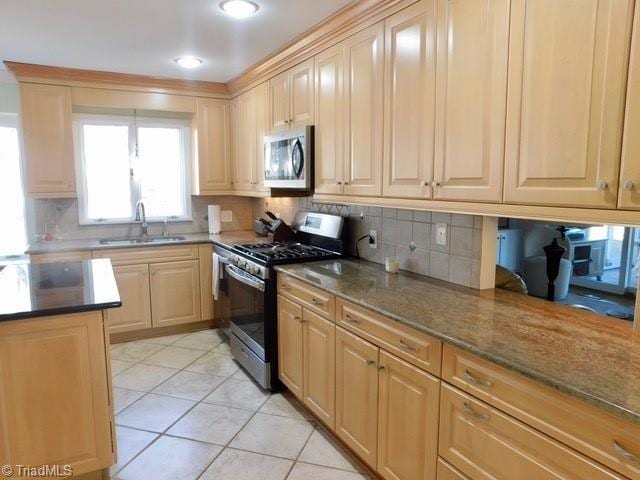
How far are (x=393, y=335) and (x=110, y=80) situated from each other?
3615 mm

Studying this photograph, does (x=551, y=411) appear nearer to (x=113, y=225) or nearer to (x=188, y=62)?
(x=188, y=62)

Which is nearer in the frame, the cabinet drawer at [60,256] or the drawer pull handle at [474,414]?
the drawer pull handle at [474,414]

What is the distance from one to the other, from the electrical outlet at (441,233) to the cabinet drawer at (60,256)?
117 inches

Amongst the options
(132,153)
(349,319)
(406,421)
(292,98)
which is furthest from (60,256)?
(406,421)

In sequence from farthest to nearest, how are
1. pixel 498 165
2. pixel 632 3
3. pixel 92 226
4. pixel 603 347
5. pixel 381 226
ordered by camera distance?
pixel 92 226 → pixel 381 226 → pixel 498 165 → pixel 603 347 → pixel 632 3

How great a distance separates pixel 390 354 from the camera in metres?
1.84

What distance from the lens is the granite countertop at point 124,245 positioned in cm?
369

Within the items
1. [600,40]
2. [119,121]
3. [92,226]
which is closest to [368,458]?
[600,40]

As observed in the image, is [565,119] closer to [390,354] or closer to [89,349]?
[390,354]

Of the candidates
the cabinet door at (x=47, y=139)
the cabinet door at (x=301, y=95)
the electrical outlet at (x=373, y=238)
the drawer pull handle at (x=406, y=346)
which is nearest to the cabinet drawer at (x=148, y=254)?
the cabinet door at (x=47, y=139)

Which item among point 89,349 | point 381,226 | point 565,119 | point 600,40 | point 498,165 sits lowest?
point 89,349

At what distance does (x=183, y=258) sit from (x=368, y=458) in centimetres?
275

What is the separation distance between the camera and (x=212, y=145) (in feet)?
14.6

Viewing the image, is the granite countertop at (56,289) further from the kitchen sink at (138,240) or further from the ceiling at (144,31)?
the ceiling at (144,31)
